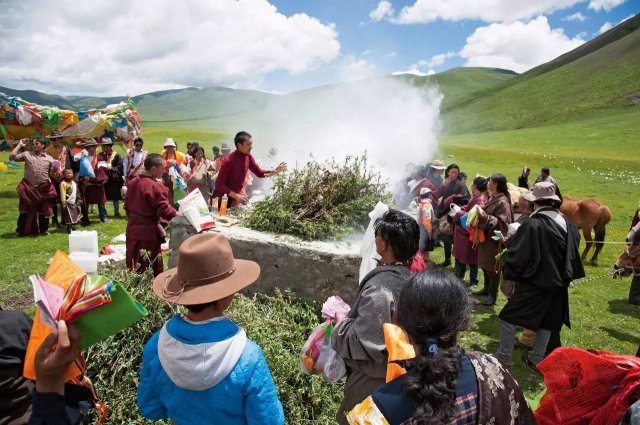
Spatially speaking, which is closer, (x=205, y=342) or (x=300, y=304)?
(x=205, y=342)

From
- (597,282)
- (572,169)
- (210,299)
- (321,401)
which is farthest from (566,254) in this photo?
(572,169)

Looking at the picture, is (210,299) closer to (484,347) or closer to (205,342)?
(205,342)

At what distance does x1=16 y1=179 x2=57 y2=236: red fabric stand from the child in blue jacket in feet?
33.9

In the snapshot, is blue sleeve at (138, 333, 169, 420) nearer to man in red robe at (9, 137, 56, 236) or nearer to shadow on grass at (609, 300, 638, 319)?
shadow on grass at (609, 300, 638, 319)

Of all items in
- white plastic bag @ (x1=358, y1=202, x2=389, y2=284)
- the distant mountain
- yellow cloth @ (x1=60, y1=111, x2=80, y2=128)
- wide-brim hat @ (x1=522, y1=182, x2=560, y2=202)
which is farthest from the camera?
the distant mountain

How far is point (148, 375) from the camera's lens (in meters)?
2.35

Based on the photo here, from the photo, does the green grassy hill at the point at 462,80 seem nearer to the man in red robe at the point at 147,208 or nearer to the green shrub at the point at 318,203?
the green shrub at the point at 318,203

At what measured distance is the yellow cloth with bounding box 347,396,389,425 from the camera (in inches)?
66.6

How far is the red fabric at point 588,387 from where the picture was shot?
187 cm

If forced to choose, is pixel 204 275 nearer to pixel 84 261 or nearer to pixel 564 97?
pixel 84 261

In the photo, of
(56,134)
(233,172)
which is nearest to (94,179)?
(56,134)

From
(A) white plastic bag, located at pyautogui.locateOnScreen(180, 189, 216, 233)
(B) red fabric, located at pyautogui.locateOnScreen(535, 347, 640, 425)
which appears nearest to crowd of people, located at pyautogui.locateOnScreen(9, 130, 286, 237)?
(A) white plastic bag, located at pyautogui.locateOnScreen(180, 189, 216, 233)

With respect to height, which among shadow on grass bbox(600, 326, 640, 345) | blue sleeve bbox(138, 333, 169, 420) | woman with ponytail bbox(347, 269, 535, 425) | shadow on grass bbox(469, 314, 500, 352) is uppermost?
woman with ponytail bbox(347, 269, 535, 425)

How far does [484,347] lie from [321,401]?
3.03 m
